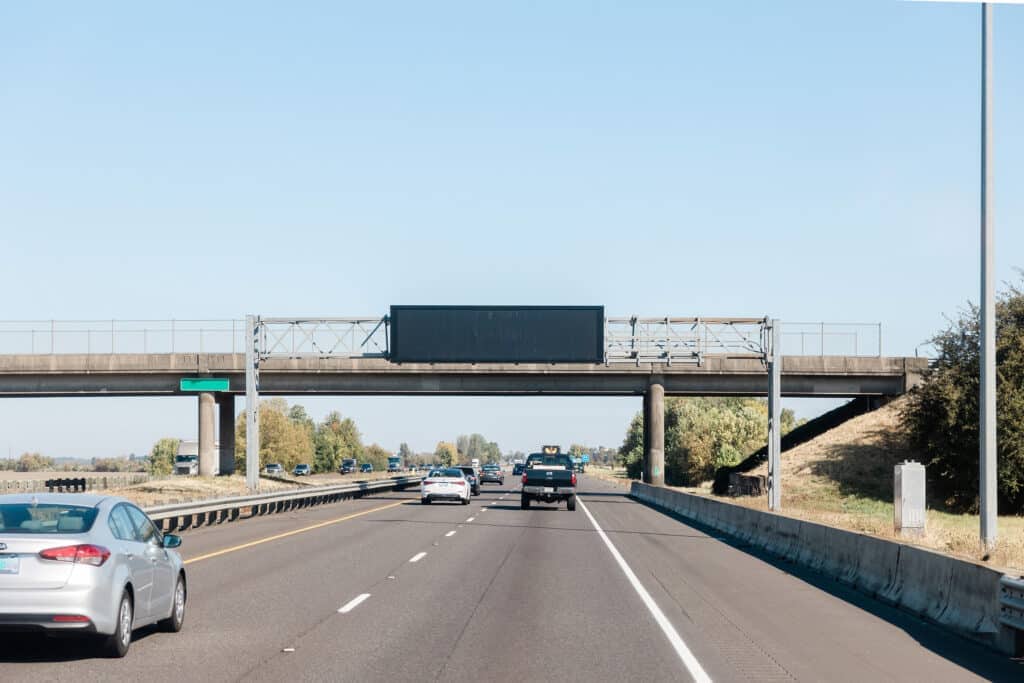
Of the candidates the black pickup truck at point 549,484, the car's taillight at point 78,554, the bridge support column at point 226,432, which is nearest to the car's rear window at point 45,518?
the car's taillight at point 78,554

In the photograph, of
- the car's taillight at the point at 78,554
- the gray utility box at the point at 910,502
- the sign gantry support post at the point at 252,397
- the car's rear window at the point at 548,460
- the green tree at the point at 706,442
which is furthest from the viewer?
the green tree at the point at 706,442

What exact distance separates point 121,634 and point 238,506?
28578 mm

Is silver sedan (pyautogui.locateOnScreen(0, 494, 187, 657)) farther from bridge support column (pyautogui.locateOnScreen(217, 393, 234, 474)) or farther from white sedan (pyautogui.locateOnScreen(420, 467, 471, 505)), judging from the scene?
bridge support column (pyautogui.locateOnScreen(217, 393, 234, 474))

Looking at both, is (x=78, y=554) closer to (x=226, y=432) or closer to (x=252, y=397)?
(x=252, y=397)

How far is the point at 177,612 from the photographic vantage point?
44.6ft

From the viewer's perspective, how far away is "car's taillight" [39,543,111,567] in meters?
11.0

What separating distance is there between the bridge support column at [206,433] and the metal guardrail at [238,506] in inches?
535

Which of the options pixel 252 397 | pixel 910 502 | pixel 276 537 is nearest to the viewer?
pixel 910 502

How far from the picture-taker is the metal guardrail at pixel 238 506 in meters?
32.2

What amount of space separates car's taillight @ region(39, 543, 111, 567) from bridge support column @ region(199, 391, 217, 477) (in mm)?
64312

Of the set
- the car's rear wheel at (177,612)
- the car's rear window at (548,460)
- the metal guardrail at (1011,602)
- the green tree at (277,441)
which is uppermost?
the metal guardrail at (1011,602)

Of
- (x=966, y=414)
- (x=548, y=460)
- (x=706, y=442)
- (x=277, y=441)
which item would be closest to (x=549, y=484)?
(x=548, y=460)

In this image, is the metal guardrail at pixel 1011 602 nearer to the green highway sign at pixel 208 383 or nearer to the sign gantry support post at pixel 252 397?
the sign gantry support post at pixel 252 397

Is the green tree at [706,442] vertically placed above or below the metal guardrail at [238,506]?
below
